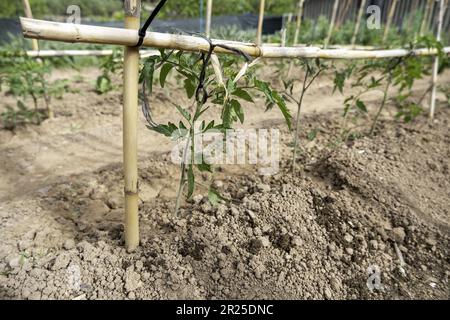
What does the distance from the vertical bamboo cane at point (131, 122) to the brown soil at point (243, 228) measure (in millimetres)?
148

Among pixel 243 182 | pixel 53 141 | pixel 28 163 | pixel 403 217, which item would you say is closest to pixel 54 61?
pixel 53 141

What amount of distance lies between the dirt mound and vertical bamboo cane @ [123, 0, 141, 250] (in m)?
0.15

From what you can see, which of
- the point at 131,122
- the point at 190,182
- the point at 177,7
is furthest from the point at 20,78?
the point at 177,7

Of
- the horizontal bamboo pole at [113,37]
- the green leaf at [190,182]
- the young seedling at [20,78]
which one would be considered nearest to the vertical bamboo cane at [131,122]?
the horizontal bamboo pole at [113,37]

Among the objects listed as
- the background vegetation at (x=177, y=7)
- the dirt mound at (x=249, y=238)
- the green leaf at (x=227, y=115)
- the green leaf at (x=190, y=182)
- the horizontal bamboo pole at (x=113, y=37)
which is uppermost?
the background vegetation at (x=177, y=7)

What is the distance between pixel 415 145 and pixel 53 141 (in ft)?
10.8

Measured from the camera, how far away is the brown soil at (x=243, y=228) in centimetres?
143

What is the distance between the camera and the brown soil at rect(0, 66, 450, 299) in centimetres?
143

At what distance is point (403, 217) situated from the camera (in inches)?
73.9

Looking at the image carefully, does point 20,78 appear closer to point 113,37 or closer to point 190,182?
point 113,37

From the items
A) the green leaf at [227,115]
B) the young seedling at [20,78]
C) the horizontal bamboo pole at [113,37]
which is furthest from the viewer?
the young seedling at [20,78]

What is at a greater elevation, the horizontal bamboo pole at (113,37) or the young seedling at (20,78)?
the horizontal bamboo pole at (113,37)

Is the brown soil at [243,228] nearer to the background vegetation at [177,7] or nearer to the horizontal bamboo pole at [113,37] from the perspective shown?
the horizontal bamboo pole at [113,37]

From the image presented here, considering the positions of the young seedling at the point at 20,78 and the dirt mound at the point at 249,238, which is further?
the young seedling at the point at 20,78
